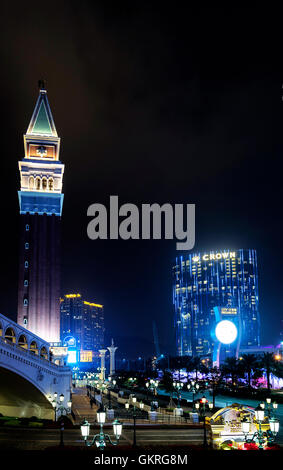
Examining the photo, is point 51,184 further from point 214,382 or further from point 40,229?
point 214,382

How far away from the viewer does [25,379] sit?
41.5m

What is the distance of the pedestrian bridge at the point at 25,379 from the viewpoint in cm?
3872

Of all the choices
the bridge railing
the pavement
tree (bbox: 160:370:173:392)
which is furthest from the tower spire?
the pavement

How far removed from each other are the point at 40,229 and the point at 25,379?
121 feet

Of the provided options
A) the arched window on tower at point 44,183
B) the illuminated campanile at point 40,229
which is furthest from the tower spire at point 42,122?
the arched window on tower at point 44,183

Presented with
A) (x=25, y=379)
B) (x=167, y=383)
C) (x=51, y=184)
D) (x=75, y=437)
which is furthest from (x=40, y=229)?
(x=75, y=437)

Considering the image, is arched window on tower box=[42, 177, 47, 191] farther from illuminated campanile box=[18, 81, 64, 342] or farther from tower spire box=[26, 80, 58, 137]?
tower spire box=[26, 80, 58, 137]

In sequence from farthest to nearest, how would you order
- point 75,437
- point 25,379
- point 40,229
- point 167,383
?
point 167,383 → point 40,229 → point 25,379 → point 75,437

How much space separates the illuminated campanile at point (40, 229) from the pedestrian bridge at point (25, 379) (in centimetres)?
1607

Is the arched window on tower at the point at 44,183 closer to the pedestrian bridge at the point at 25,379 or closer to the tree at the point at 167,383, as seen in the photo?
the pedestrian bridge at the point at 25,379
